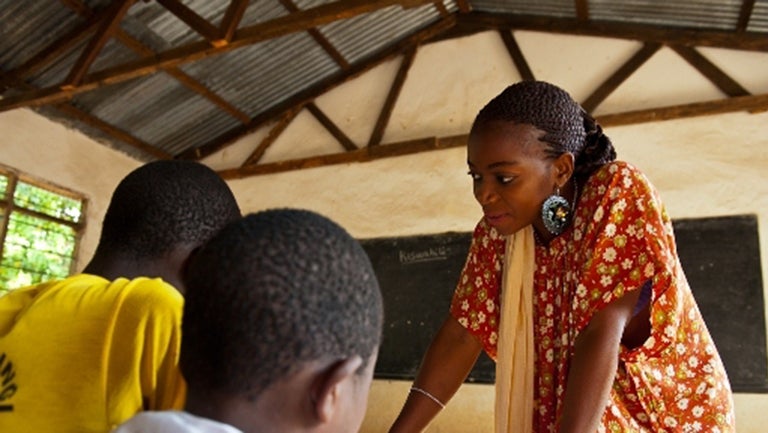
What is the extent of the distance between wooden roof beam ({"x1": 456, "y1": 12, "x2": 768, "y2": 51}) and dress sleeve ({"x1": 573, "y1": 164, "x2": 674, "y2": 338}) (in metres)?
4.46

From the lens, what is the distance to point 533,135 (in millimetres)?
1292

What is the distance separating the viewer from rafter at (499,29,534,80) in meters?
5.71

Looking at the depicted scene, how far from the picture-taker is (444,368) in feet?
4.96

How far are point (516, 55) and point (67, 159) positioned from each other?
13.9 ft

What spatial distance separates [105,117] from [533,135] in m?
5.79

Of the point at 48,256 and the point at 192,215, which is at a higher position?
the point at 48,256

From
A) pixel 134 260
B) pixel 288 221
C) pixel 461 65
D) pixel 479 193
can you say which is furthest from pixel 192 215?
pixel 461 65

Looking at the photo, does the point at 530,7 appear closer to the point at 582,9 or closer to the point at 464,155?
the point at 582,9

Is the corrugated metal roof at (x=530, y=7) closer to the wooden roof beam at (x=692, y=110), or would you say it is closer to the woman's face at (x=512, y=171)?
the wooden roof beam at (x=692, y=110)

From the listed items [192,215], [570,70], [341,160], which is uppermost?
[570,70]

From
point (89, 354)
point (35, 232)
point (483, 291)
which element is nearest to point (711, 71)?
point (483, 291)

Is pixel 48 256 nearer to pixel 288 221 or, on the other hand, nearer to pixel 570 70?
pixel 570 70

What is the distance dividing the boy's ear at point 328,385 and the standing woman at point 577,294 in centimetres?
60

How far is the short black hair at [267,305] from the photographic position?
629 mm
